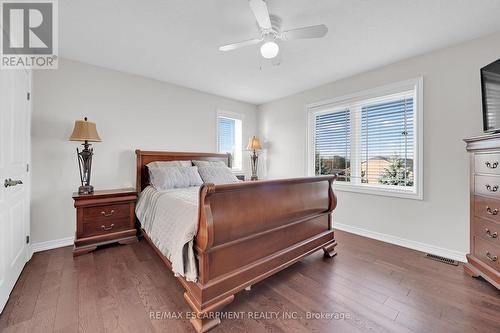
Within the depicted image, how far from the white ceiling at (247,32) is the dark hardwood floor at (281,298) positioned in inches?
99.6

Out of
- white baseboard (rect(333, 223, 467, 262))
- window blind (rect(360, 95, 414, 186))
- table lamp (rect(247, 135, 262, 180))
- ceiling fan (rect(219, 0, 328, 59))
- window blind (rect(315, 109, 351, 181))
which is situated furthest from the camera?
table lamp (rect(247, 135, 262, 180))

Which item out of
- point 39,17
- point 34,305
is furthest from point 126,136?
point 34,305

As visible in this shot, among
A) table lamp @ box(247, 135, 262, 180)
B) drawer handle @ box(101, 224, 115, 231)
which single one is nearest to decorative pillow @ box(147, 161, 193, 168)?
drawer handle @ box(101, 224, 115, 231)

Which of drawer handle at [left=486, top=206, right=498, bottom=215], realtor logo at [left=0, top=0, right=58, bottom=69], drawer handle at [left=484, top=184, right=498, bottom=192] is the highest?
realtor logo at [left=0, top=0, right=58, bottom=69]

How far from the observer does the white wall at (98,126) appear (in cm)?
275

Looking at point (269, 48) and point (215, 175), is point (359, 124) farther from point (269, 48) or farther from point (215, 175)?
point (215, 175)

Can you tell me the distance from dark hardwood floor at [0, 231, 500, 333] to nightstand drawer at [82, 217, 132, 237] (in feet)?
1.03

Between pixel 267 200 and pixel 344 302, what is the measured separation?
1.05 meters

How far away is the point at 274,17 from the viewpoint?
2.01 m

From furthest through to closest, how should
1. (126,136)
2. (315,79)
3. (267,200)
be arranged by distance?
(315,79)
(126,136)
(267,200)

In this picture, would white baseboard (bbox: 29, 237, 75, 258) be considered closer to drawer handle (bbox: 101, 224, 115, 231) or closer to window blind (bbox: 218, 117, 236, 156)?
drawer handle (bbox: 101, 224, 115, 231)

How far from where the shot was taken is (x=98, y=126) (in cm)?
312

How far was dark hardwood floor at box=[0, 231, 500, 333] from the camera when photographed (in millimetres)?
1525

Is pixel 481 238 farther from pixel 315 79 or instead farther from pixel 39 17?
pixel 39 17
